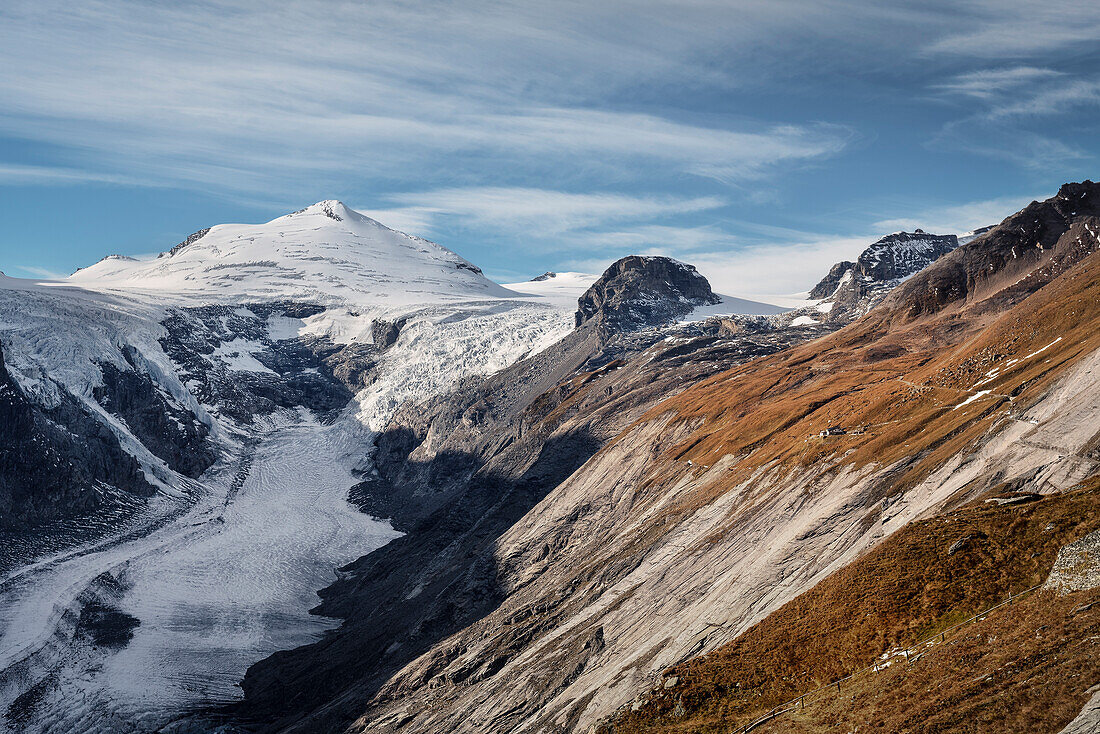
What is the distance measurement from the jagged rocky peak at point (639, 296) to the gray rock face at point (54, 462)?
9673 centimetres

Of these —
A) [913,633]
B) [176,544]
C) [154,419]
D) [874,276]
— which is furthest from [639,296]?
[913,633]

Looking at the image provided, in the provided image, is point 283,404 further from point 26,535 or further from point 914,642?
point 914,642

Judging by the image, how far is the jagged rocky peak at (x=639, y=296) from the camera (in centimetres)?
17338

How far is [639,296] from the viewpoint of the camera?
184 m

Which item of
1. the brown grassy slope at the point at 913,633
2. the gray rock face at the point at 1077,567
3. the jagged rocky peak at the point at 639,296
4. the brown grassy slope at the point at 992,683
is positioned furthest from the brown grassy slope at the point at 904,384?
the jagged rocky peak at the point at 639,296

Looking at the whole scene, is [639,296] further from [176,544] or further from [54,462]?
[54,462]

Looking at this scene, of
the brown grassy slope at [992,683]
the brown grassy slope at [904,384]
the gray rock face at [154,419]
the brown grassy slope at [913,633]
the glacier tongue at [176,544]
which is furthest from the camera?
the gray rock face at [154,419]

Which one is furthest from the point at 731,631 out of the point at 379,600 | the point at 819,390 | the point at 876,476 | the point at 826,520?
the point at 379,600

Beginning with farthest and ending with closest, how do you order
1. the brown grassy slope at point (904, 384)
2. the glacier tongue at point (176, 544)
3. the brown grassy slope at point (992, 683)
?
the glacier tongue at point (176, 544) < the brown grassy slope at point (904, 384) < the brown grassy slope at point (992, 683)

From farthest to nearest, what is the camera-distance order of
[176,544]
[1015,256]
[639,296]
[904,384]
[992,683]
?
1. [639,296]
2. [176,544]
3. [1015,256]
4. [904,384]
5. [992,683]

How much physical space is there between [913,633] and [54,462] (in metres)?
137

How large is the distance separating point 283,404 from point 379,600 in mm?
108424

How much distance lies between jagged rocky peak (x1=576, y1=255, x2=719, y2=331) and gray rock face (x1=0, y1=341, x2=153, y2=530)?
317ft

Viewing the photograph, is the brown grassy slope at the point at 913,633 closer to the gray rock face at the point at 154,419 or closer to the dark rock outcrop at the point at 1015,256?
the dark rock outcrop at the point at 1015,256
